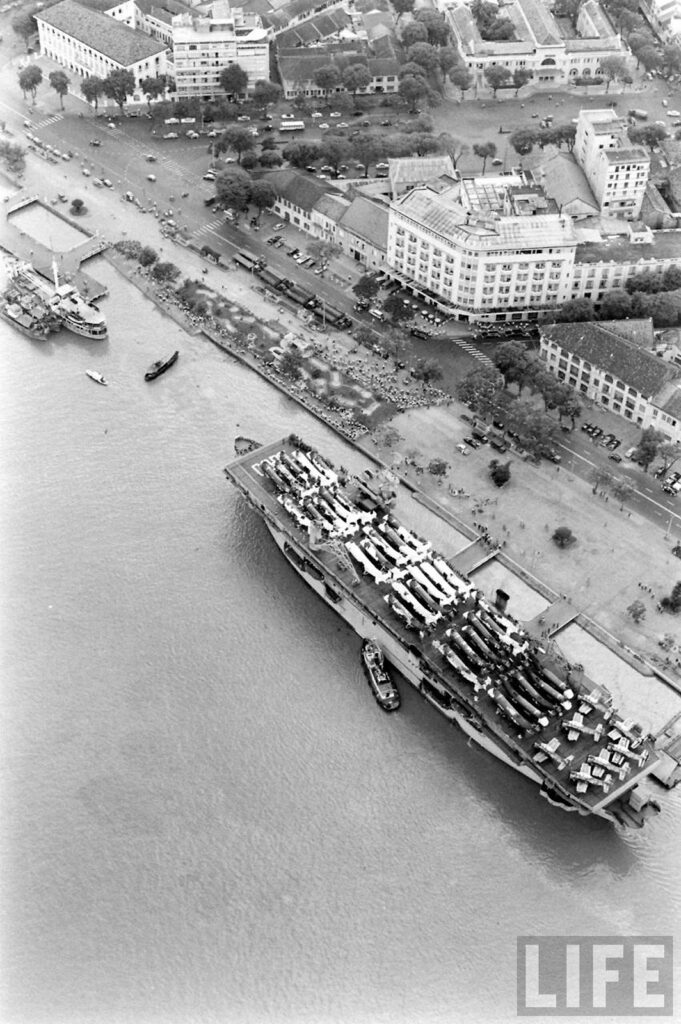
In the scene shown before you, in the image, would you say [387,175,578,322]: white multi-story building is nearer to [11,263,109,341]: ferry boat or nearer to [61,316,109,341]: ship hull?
[61,316,109,341]: ship hull

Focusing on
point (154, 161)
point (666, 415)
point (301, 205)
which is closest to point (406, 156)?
point (301, 205)

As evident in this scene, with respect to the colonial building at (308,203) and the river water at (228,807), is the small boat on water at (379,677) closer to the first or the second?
the river water at (228,807)

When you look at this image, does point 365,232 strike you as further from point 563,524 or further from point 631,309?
point 563,524

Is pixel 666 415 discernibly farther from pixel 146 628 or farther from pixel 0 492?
pixel 0 492

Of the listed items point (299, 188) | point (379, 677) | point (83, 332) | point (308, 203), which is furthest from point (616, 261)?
point (379, 677)

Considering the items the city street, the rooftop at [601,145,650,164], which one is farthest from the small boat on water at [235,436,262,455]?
the rooftop at [601,145,650,164]

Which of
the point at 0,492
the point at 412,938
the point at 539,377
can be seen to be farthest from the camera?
the point at 539,377
